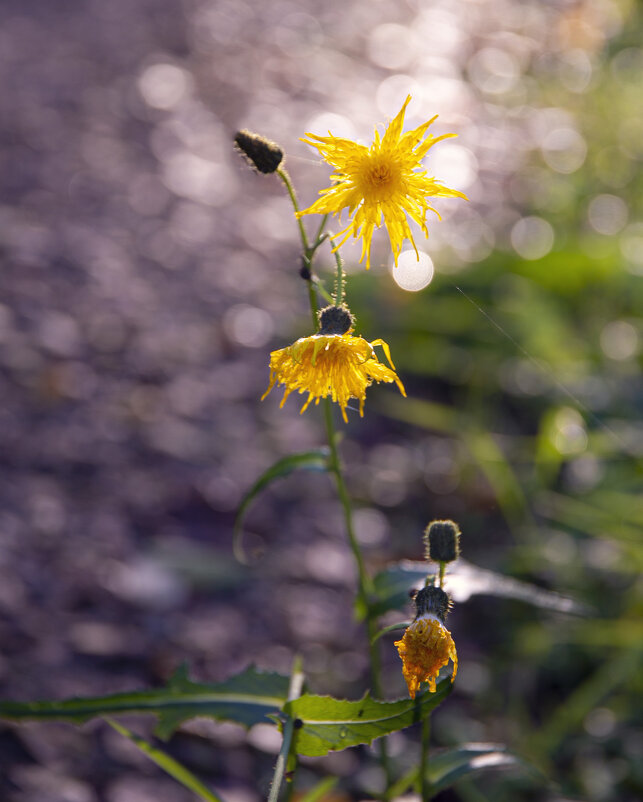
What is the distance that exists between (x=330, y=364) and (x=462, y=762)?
0.69 m

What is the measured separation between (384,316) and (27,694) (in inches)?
81.3

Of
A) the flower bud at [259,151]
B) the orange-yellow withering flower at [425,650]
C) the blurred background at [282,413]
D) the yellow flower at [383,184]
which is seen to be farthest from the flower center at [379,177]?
the blurred background at [282,413]

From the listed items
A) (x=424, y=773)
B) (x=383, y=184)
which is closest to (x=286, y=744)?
(x=424, y=773)

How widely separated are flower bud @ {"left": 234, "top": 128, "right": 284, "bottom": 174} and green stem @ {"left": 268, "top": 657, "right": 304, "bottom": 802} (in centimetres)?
79

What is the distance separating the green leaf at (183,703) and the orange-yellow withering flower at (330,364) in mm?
500

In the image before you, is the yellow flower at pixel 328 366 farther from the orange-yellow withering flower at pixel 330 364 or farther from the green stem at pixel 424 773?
the green stem at pixel 424 773

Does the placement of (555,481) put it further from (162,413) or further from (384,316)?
(162,413)

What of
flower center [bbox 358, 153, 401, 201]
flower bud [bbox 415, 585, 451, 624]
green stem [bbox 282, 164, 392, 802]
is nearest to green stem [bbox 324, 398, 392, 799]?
green stem [bbox 282, 164, 392, 802]

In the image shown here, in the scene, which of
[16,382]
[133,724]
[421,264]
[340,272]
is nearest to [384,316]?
[421,264]

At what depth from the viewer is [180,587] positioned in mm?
2467

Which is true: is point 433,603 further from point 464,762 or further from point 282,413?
point 282,413

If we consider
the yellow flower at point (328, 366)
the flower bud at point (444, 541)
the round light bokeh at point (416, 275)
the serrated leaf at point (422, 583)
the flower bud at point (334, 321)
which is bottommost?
the flower bud at point (444, 541)

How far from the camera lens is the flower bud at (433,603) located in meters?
1.14

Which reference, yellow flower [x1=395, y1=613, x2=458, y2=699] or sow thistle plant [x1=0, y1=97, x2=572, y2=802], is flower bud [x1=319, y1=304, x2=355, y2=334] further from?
yellow flower [x1=395, y1=613, x2=458, y2=699]
